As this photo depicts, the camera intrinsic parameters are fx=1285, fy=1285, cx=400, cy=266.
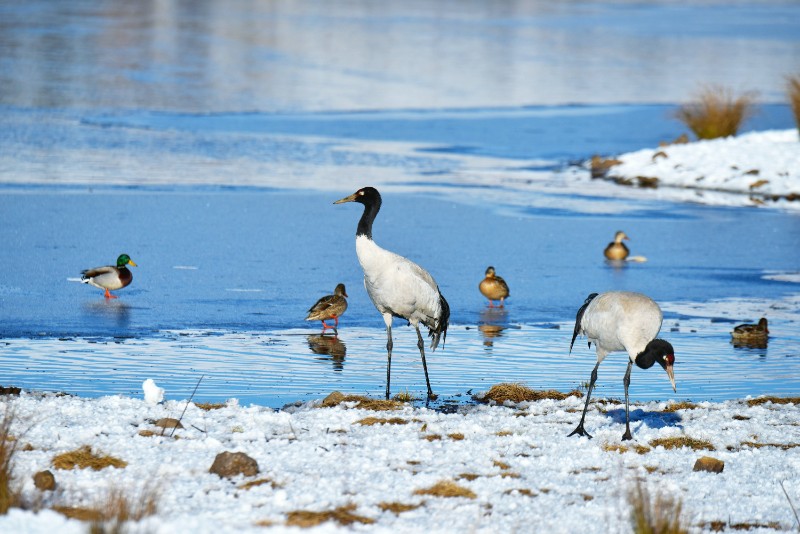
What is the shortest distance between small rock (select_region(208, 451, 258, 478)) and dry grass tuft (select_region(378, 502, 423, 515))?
830 millimetres

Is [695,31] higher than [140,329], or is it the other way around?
[695,31]

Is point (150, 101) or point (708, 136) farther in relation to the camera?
point (150, 101)

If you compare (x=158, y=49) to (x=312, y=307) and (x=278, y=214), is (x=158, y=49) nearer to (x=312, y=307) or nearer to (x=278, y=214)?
(x=278, y=214)

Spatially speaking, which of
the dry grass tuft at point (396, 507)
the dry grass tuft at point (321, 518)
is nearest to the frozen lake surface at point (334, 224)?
the dry grass tuft at point (396, 507)

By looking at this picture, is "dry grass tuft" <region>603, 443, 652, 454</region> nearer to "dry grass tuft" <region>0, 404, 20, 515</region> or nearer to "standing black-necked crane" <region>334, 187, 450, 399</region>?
"standing black-necked crane" <region>334, 187, 450, 399</region>

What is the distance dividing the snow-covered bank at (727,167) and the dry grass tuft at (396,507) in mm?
17060

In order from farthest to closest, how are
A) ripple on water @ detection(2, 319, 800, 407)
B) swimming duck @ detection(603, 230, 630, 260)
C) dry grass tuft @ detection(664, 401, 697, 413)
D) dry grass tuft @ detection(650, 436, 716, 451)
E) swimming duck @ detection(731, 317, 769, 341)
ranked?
1. swimming duck @ detection(603, 230, 630, 260)
2. swimming duck @ detection(731, 317, 769, 341)
3. ripple on water @ detection(2, 319, 800, 407)
4. dry grass tuft @ detection(664, 401, 697, 413)
5. dry grass tuft @ detection(650, 436, 716, 451)

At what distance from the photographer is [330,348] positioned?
12211mm

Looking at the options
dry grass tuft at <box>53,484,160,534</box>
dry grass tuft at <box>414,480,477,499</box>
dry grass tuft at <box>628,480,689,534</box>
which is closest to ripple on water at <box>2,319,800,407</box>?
dry grass tuft at <box>414,480,477,499</box>

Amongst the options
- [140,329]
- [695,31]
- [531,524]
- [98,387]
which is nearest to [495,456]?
[531,524]

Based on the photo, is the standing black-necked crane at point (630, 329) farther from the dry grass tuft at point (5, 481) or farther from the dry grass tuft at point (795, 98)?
the dry grass tuft at point (795, 98)

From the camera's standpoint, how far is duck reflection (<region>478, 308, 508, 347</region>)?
12.9 m

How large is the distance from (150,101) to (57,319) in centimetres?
2265

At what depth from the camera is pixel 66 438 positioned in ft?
25.0
